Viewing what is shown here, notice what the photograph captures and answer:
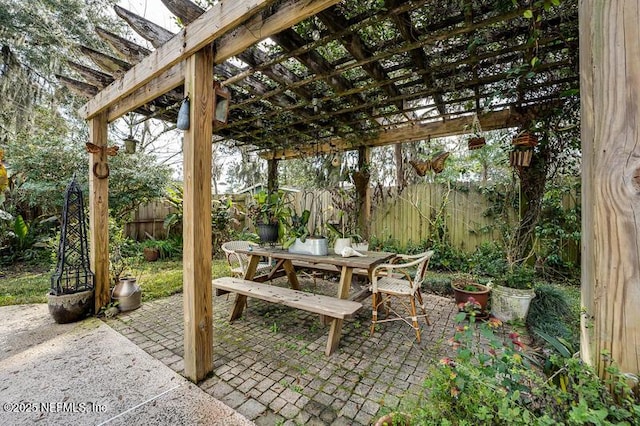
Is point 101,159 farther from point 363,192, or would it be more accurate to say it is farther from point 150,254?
point 363,192

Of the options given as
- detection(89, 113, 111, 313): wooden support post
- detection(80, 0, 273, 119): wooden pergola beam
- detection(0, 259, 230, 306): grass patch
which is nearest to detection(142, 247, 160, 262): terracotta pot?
detection(0, 259, 230, 306): grass patch

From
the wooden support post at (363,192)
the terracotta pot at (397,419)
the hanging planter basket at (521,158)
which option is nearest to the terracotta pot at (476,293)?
the hanging planter basket at (521,158)

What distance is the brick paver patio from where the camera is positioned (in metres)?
1.63

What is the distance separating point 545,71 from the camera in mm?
2500

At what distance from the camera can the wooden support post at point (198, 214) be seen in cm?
183

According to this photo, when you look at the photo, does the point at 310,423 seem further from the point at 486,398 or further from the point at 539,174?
the point at 539,174

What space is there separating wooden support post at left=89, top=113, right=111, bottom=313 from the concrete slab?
55cm

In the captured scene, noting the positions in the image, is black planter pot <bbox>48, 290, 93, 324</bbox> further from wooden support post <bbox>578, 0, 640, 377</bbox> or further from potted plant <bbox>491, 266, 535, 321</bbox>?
potted plant <bbox>491, 266, 535, 321</bbox>

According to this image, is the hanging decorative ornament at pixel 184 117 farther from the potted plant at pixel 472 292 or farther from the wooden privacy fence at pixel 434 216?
the potted plant at pixel 472 292

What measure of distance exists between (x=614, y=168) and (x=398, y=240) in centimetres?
480

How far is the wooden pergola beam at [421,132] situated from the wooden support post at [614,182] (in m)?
2.66

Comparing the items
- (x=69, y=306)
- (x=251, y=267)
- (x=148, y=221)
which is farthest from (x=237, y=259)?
(x=148, y=221)

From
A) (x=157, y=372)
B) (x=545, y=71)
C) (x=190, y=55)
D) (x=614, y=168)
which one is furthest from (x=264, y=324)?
(x=545, y=71)

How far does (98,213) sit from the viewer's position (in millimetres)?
3021
